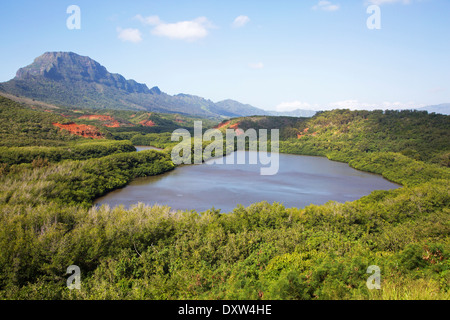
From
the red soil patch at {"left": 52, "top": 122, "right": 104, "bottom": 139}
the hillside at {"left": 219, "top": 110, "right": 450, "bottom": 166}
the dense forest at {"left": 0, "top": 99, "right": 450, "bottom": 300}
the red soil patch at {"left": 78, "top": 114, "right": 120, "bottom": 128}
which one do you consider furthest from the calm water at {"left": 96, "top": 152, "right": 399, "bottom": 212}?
the red soil patch at {"left": 78, "top": 114, "right": 120, "bottom": 128}

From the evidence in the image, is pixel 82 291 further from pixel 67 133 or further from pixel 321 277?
pixel 67 133

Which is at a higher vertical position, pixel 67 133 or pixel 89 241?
pixel 67 133

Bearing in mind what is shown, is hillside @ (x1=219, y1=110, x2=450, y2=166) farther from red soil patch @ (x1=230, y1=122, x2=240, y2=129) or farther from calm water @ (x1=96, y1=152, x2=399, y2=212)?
calm water @ (x1=96, y1=152, x2=399, y2=212)

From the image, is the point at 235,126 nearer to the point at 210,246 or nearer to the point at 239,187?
the point at 239,187

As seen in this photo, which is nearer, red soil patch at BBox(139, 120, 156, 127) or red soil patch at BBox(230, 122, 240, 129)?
red soil patch at BBox(230, 122, 240, 129)

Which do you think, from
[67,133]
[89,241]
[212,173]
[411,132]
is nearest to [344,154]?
[411,132]
